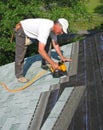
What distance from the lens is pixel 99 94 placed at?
18.5 feet

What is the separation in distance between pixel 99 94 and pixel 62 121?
3.38 feet

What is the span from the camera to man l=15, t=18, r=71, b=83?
662 centimetres

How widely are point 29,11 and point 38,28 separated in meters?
6.78

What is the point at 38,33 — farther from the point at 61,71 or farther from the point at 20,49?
the point at 61,71

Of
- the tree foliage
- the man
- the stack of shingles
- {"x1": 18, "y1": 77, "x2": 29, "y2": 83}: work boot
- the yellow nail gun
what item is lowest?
the tree foliage

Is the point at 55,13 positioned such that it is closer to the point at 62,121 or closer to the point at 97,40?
the point at 97,40

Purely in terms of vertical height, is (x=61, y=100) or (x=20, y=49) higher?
(x=20, y=49)

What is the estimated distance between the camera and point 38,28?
7.26 m

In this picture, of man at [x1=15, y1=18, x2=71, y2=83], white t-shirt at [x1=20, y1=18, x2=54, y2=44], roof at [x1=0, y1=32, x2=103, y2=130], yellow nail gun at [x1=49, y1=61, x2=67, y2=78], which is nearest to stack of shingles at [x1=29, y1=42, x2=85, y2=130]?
roof at [x1=0, y1=32, x2=103, y2=130]

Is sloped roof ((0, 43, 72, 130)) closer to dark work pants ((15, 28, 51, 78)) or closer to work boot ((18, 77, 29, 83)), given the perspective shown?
work boot ((18, 77, 29, 83))

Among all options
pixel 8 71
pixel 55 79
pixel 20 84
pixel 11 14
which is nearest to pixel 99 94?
pixel 55 79

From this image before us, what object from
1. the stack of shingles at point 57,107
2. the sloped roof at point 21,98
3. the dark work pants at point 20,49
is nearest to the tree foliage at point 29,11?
the sloped roof at point 21,98

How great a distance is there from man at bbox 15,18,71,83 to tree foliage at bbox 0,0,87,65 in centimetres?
544

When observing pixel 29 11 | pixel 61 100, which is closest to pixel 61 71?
pixel 61 100
